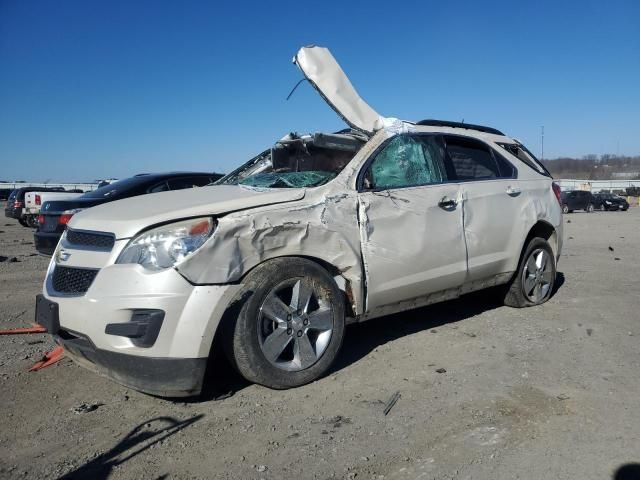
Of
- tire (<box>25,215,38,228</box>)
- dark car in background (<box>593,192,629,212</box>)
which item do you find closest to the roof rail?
tire (<box>25,215,38,228</box>)

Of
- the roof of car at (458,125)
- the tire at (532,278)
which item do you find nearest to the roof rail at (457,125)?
the roof of car at (458,125)

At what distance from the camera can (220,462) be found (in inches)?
103

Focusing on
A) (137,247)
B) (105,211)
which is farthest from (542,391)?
(105,211)

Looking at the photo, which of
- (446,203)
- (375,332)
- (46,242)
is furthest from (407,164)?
(46,242)

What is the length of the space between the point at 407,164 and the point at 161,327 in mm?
2318

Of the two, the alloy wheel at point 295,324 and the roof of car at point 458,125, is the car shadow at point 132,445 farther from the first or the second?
the roof of car at point 458,125

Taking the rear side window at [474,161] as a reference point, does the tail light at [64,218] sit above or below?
below

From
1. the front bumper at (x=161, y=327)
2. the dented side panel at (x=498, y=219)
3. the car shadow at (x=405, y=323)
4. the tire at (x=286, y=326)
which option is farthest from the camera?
the dented side panel at (x=498, y=219)

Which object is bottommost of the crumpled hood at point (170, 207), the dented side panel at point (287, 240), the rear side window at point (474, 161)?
the dented side panel at point (287, 240)

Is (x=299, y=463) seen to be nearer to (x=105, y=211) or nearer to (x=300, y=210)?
(x=300, y=210)

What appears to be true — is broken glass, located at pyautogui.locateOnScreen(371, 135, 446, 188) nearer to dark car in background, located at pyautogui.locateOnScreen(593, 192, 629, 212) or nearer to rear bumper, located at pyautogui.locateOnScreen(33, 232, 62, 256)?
rear bumper, located at pyautogui.locateOnScreen(33, 232, 62, 256)

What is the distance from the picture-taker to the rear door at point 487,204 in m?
4.56

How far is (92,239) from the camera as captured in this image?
131 inches

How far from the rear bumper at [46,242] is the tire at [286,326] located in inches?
195
